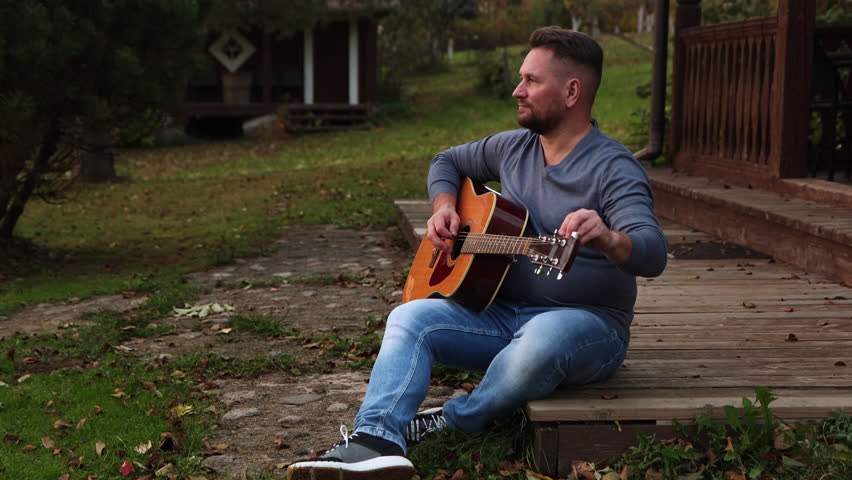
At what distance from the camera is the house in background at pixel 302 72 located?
25.2 meters

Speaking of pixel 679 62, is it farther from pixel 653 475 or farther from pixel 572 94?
pixel 653 475

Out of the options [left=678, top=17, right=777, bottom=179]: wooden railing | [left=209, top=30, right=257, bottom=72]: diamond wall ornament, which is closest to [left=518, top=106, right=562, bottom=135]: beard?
[left=678, top=17, right=777, bottom=179]: wooden railing

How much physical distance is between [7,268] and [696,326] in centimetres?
633

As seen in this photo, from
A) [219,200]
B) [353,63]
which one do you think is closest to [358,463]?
[219,200]

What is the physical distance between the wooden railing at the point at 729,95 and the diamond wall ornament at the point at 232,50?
1879cm

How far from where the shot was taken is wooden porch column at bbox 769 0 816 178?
23.0 feet

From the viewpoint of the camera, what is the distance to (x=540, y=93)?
3627mm

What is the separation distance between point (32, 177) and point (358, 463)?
6673mm

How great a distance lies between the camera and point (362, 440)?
329cm

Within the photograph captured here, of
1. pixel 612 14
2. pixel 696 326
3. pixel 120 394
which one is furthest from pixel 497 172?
pixel 612 14

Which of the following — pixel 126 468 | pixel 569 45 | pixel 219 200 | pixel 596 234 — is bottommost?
pixel 219 200

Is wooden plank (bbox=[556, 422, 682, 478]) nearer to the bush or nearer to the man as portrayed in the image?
the man

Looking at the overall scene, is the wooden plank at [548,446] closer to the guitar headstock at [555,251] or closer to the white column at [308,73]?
the guitar headstock at [555,251]

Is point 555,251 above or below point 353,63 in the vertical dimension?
Result: below
